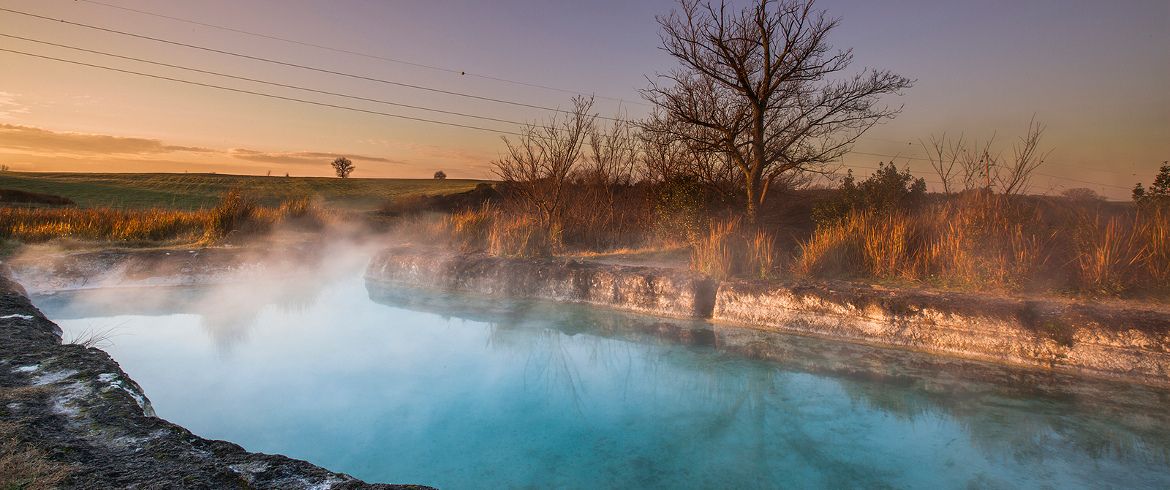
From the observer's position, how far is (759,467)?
11.7ft

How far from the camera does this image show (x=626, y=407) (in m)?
4.58

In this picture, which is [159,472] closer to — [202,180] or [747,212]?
[747,212]

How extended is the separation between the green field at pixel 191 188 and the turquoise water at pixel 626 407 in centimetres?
2197

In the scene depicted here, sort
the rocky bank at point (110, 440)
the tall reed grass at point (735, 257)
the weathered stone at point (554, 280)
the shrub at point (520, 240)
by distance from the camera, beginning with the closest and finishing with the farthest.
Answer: the rocky bank at point (110, 440) < the weathered stone at point (554, 280) < the tall reed grass at point (735, 257) < the shrub at point (520, 240)

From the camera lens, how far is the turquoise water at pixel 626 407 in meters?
3.54

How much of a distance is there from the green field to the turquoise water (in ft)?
A: 72.1

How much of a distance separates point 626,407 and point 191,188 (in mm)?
37819

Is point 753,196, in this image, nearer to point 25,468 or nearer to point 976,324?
point 976,324

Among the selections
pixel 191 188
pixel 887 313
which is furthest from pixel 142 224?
pixel 191 188

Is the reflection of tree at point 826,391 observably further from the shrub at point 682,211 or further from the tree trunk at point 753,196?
the tree trunk at point 753,196

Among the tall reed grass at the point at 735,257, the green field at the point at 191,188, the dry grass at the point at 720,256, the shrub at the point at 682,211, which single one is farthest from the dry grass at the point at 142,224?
the green field at the point at 191,188

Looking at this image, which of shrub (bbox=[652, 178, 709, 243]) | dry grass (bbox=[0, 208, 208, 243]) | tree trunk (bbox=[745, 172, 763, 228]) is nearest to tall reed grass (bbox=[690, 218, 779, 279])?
shrub (bbox=[652, 178, 709, 243])

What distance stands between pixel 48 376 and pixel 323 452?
155 centimetres

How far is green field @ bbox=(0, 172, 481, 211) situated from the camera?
27.6m
